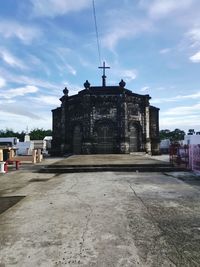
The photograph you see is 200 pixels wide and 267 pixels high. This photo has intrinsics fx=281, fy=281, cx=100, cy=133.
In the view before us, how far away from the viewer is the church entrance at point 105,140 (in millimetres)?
26578

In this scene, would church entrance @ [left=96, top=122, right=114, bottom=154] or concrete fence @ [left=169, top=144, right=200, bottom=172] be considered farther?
church entrance @ [left=96, top=122, right=114, bottom=154]

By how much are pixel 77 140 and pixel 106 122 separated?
3613mm

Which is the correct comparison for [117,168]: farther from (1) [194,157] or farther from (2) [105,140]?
(2) [105,140]

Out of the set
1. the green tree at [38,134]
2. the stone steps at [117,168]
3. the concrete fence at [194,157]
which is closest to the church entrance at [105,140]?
the stone steps at [117,168]

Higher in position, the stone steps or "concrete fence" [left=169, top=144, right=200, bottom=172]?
"concrete fence" [left=169, top=144, right=200, bottom=172]

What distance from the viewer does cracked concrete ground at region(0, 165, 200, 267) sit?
3.34 meters

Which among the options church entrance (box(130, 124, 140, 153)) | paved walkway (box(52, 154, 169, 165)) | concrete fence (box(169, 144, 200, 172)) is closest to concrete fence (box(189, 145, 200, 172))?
concrete fence (box(169, 144, 200, 172))

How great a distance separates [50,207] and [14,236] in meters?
1.89

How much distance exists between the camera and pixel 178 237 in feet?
13.0

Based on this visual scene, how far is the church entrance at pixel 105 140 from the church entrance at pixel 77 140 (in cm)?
214

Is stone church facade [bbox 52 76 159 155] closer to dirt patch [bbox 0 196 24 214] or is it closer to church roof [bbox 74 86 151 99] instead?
church roof [bbox 74 86 151 99]

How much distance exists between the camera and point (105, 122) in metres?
26.8

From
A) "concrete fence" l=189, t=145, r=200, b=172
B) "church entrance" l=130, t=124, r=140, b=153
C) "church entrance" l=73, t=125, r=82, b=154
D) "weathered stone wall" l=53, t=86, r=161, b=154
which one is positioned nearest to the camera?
"concrete fence" l=189, t=145, r=200, b=172

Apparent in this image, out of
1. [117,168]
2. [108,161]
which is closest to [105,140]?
[108,161]
